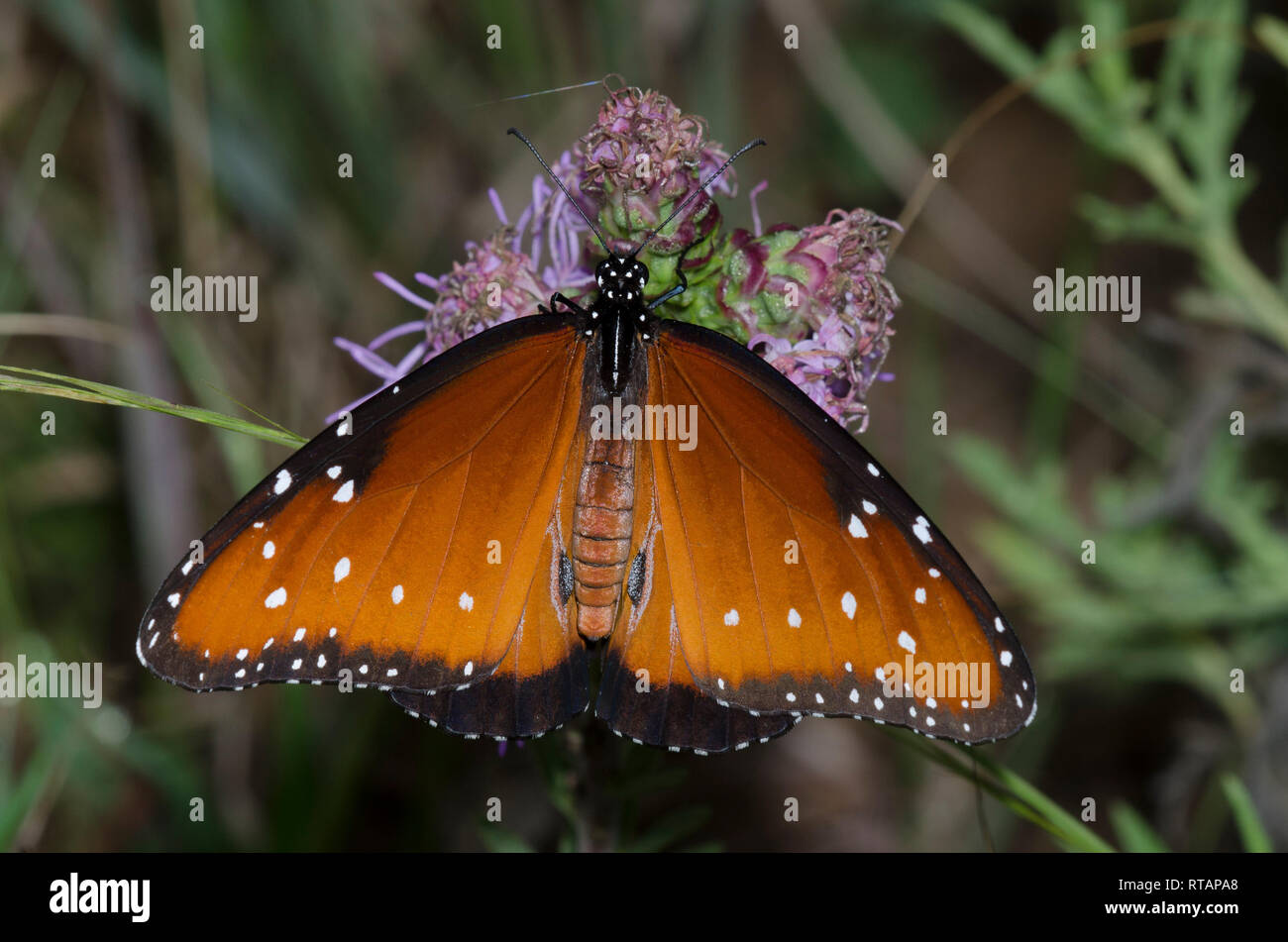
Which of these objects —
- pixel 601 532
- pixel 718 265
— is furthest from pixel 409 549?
pixel 718 265

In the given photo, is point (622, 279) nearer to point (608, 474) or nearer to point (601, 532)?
point (608, 474)

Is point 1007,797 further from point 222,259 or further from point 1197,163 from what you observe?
point 222,259

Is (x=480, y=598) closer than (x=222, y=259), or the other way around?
(x=480, y=598)

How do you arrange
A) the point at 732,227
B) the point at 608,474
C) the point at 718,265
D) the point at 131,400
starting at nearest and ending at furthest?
the point at 131,400 < the point at 608,474 < the point at 718,265 < the point at 732,227

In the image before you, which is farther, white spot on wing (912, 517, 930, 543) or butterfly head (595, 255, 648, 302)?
butterfly head (595, 255, 648, 302)

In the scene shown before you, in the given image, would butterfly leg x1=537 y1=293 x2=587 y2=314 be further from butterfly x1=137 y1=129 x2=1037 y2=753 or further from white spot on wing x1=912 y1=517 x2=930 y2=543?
white spot on wing x1=912 y1=517 x2=930 y2=543

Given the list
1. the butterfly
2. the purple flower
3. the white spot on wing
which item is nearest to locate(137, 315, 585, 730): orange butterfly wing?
the butterfly

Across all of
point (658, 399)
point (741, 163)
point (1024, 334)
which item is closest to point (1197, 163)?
point (1024, 334)
